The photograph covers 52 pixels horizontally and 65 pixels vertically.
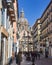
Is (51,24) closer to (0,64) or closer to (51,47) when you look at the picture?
(51,47)

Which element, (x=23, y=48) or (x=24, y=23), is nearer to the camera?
(x=23, y=48)

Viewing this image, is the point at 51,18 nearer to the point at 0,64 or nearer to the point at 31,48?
the point at 0,64

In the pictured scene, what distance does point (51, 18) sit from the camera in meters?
68.3

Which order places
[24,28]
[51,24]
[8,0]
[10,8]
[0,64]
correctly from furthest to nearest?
[24,28], [51,24], [10,8], [8,0], [0,64]

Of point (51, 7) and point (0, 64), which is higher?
point (51, 7)

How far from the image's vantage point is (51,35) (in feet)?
223

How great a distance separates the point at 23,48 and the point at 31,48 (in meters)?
7.91

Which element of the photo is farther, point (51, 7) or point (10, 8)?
point (51, 7)

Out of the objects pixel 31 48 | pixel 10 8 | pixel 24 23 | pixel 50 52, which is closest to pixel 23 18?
pixel 24 23

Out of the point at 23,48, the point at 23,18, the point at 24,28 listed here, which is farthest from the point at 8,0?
the point at 23,18

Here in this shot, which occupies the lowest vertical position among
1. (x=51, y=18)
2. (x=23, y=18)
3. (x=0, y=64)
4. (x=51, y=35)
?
(x=0, y=64)

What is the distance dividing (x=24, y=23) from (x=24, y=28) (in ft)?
23.5

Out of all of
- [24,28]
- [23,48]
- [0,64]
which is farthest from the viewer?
[24,28]

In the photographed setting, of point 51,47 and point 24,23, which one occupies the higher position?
point 24,23
